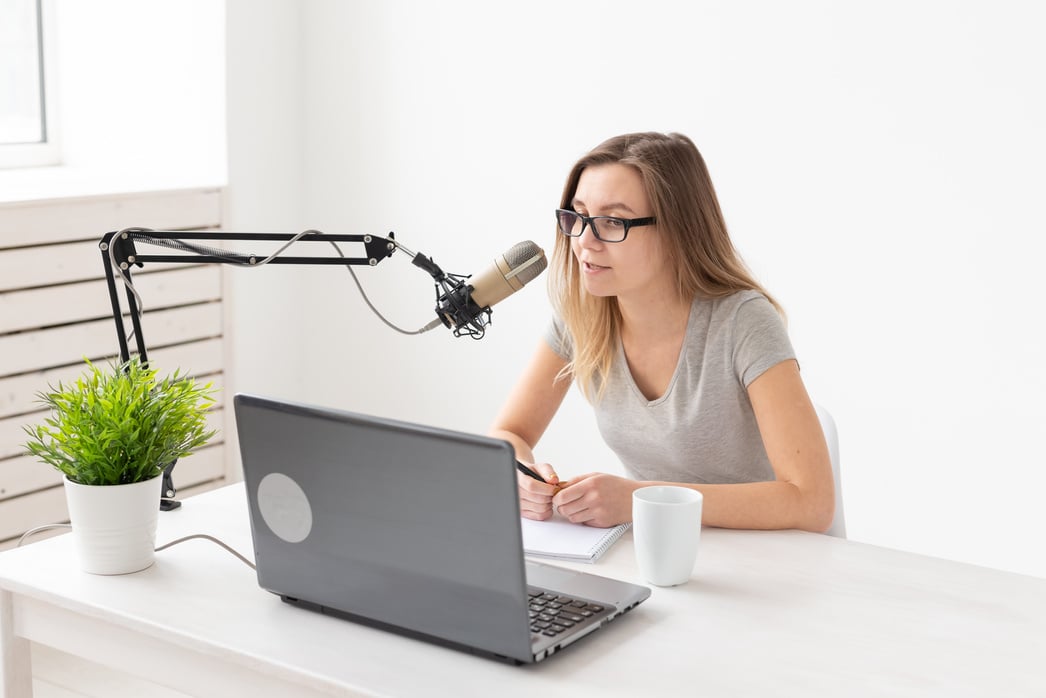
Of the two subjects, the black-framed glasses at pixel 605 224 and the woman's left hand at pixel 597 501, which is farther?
the black-framed glasses at pixel 605 224

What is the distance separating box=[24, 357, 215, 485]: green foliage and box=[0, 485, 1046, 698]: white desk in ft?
0.45

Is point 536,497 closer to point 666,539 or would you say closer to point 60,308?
point 666,539

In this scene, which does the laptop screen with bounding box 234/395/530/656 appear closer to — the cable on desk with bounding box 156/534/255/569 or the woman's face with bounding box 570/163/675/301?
the cable on desk with bounding box 156/534/255/569

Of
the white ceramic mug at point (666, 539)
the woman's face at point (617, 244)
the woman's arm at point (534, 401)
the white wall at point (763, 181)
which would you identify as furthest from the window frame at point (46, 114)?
the white ceramic mug at point (666, 539)

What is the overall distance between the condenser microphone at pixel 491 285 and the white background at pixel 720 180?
1.56 meters

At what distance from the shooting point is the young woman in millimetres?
2041

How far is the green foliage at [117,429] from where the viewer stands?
1.53 m

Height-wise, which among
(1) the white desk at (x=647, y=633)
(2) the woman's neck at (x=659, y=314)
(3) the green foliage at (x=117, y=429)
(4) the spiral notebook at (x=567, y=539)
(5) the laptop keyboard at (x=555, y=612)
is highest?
(2) the woman's neck at (x=659, y=314)

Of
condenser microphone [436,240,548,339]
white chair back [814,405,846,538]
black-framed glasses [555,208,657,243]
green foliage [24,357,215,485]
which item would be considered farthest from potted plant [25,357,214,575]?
white chair back [814,405,846,538]

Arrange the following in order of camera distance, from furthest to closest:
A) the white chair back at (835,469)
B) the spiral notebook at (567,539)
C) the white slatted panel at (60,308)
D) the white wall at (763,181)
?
the white slatted panel at (60,308) < the white wall at (763,181) < the white chair back at (835,469) < the spiral notebook at (567,539)

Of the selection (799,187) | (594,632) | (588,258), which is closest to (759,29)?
(799,187)

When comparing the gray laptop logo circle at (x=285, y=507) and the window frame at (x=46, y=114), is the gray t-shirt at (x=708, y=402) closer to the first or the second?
the gray laptop logo circle at (x=285, y=507)

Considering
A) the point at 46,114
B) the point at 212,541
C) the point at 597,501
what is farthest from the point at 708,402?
the point at 46,114

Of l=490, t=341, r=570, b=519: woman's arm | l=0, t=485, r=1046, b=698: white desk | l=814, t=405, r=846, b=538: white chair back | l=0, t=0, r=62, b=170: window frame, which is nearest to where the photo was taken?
l=0, t=485, r=1046, b=698: white desk
